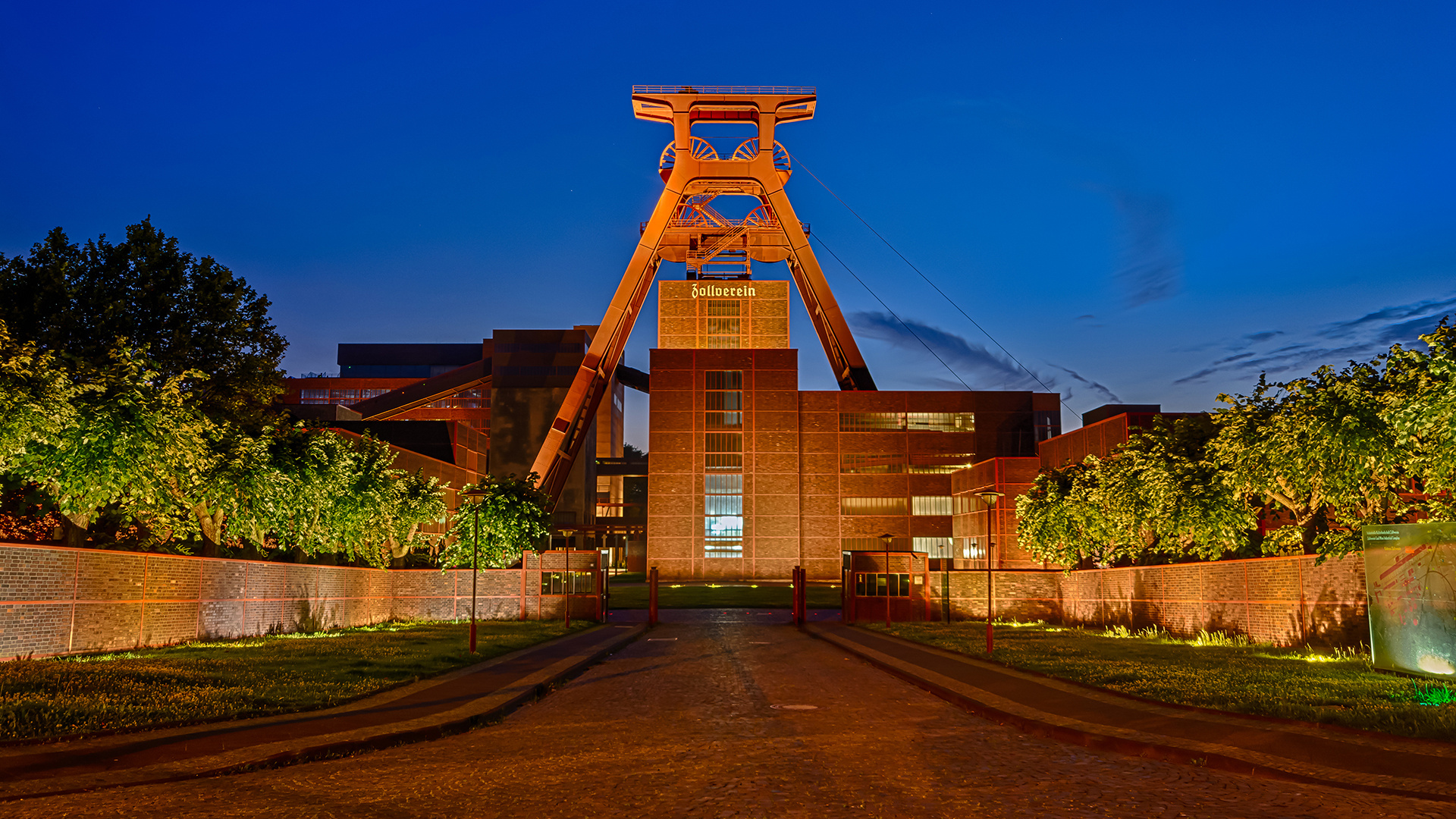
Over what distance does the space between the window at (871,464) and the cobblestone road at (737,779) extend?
3794 inches

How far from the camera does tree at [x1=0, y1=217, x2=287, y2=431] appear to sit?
3372 cm

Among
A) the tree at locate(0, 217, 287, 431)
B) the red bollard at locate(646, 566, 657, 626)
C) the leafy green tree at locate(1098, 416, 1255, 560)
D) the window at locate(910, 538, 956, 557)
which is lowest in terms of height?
the red bollard at locate(646, 566, 657, 626)

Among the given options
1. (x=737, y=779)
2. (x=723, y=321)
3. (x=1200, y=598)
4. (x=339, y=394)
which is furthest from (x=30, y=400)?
(x=339, y=394)

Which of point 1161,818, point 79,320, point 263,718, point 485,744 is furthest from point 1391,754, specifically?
point 79,320

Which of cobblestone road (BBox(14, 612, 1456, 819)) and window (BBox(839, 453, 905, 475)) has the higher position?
window (BBox(839, 453, 905, 475))

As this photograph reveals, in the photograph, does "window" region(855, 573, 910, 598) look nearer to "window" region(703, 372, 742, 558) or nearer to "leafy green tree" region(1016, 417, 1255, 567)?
"leafy green tree" region(1016, 417, 1255, 567)

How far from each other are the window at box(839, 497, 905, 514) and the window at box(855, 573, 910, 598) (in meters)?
67.1

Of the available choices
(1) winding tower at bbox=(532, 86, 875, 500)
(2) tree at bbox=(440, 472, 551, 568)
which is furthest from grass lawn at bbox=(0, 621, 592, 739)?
(1) winding tower at bbox=(532, 86, 875, 500)

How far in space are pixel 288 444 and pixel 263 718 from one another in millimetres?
22380

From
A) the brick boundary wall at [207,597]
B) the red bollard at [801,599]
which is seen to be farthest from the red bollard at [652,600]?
the red bollard at [801,599]

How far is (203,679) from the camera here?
658 inches

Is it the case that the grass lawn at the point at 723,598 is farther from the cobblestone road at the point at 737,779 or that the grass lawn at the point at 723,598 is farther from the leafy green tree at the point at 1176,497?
the cobblestone road at the point at 737,779

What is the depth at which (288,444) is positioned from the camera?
34.3m

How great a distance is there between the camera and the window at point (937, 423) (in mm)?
112375
